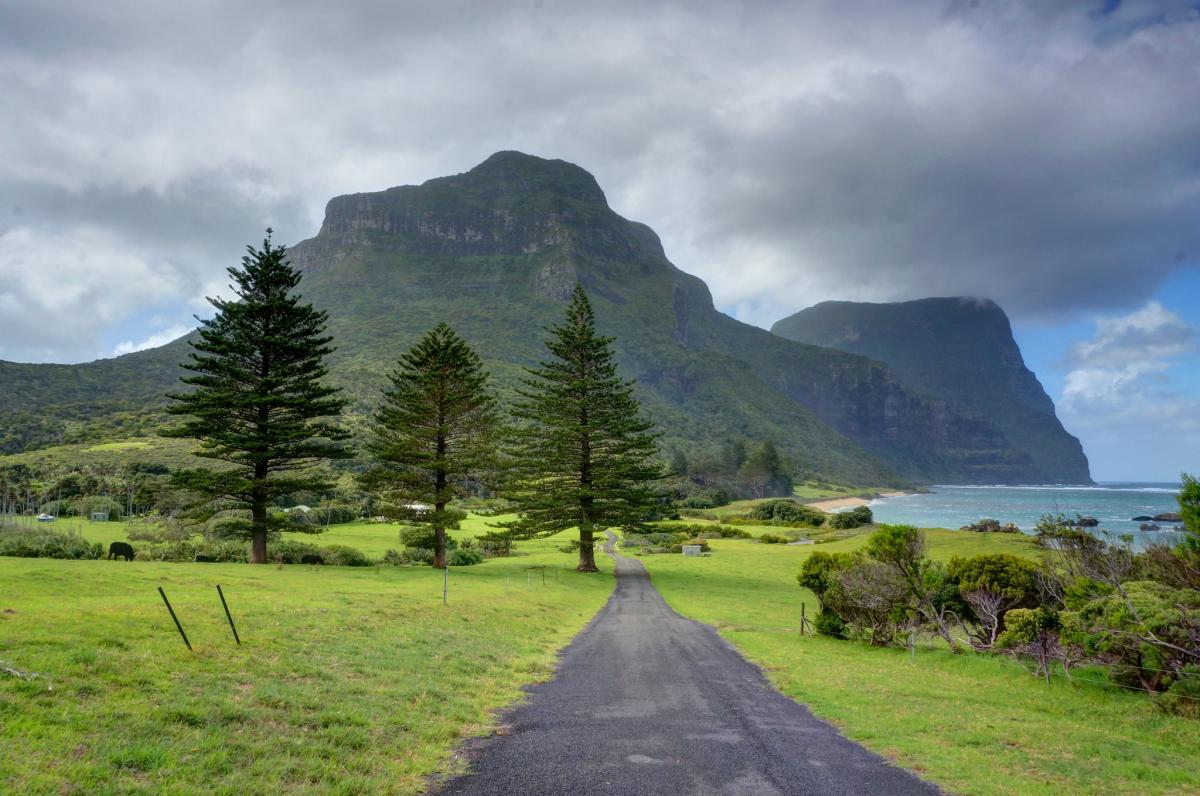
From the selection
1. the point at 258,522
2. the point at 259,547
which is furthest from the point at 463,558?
the point at 258,522

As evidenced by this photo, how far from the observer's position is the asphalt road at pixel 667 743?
7.79 meters

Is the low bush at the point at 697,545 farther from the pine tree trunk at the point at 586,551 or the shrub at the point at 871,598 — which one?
the shrub at the point at 871,598

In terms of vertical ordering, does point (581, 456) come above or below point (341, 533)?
above

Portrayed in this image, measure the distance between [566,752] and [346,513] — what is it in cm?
6431

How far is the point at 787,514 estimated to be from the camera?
92.9m

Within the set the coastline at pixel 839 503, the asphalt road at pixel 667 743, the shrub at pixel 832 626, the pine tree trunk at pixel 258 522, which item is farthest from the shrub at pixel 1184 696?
the coastline at pixel 839 503

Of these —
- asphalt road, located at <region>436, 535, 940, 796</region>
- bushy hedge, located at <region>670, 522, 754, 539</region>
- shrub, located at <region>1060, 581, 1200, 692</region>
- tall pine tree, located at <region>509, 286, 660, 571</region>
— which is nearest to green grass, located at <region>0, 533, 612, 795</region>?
asphalt road, located at <region>436, 535, 940, 796</region>

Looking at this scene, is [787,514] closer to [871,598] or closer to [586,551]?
[586,551]

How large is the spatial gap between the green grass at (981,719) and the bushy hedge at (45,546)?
29.7 metres

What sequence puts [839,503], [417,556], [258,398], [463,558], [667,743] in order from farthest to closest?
[839,503] → [463,558] → [417,556] → [258,398] → [667,743]

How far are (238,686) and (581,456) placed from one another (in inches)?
1385

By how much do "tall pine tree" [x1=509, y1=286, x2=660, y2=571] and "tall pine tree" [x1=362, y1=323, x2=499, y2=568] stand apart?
15.3ft

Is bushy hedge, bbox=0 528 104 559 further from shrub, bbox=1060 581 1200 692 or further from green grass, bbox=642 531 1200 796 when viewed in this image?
shrub, bbox=1060 581 1200 692

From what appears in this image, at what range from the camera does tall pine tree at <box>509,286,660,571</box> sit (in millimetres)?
42812
